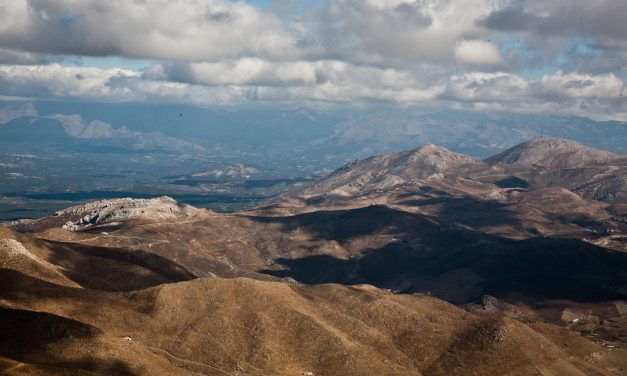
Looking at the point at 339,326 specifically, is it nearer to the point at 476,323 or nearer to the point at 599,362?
the point at 476,323

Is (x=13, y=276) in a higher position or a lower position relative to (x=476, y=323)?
higher

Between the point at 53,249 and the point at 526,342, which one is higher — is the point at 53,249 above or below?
above

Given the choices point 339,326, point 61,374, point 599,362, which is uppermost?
point 61,374

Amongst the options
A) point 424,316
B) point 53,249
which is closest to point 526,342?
point 424,316

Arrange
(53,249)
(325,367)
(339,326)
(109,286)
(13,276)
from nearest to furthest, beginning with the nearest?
A: (325,367)
(13,276)
(339,326)
(109,286)
(53,249)

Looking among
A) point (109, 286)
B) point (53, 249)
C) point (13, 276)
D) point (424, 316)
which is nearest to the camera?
point (13, 276)

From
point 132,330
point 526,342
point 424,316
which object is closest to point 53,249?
point 132,330

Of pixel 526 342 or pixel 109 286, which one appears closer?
pixel 526 342

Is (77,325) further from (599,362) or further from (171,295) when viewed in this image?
(599,362)

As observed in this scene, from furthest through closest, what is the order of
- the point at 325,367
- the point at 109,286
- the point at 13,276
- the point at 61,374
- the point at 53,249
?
the point at 53,249 → the point at 109,286 → the point at 13,276 → the point at 325,367 → the point at 61,374
